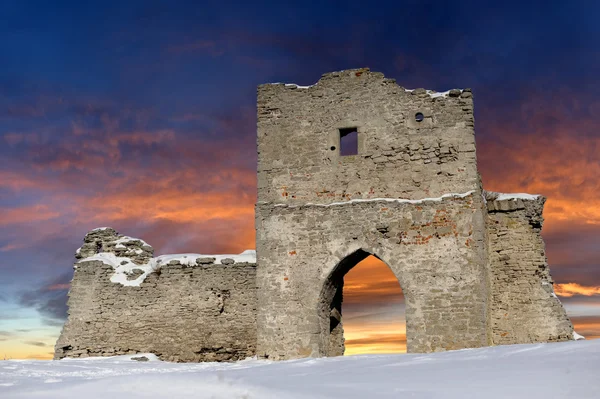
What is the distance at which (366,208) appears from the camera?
12758 millimetres

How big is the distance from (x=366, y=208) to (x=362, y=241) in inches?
23.4

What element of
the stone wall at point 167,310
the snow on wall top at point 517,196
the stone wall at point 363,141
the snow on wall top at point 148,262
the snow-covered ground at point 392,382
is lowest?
the snow-covered ground at point 392,382

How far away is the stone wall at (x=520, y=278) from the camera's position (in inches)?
513

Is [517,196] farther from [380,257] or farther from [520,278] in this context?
[380,257]

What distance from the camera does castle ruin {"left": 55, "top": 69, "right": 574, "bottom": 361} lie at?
12.3m

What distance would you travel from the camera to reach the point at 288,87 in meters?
13.8

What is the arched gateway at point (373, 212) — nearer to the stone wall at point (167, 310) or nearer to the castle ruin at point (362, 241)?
the castle ruin at point (362, 241)

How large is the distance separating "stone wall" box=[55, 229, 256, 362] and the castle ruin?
3 cm

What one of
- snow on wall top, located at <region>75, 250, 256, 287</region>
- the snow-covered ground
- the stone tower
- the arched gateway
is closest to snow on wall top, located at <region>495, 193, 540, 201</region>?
the arched gateway

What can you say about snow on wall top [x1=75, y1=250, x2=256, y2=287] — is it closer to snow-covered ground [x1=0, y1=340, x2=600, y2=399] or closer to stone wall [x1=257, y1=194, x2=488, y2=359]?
stone wall [x1=257, y1=194, x2=488, y2=359]

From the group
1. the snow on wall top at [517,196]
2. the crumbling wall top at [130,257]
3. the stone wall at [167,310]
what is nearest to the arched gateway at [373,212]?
the snow on wall top at [517,196]

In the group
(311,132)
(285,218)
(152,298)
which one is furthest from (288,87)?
(152,298)

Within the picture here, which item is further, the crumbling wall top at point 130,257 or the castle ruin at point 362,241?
the crumbling wall top at point 130,257

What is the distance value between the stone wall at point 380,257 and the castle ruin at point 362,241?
0.02m
